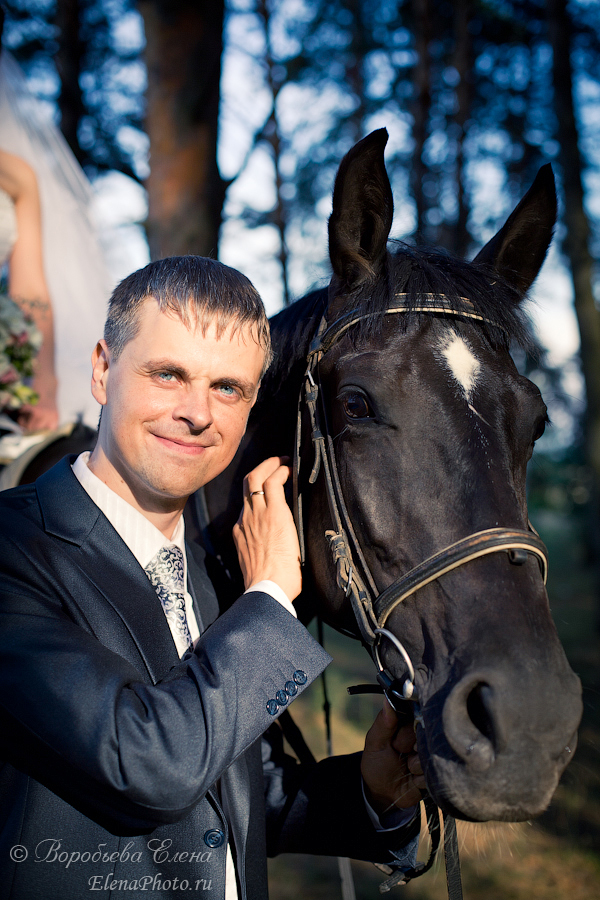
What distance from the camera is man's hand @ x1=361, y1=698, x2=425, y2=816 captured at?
181 centimetres

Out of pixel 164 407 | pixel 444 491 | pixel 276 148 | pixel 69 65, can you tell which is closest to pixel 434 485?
pixel 444 491

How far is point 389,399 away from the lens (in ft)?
5.66

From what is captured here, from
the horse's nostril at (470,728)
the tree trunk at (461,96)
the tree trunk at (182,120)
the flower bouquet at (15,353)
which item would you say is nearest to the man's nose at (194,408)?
the horse's nostril at (470,728)

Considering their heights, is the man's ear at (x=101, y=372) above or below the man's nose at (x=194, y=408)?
above

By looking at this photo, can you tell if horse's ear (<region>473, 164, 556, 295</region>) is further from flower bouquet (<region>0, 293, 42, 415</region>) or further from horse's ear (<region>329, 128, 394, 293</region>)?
flower bouquet (<region>0, 293, 42, 415</region>)

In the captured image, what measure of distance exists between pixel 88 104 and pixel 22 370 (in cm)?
958

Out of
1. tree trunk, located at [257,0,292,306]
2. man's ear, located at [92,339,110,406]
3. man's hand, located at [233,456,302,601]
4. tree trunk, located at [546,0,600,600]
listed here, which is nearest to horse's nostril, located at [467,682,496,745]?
man's hand, located at [233,456,302,601]

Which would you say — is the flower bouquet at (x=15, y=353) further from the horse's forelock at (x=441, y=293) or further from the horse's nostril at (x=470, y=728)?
the horse's nostril at (x=470, y=728)

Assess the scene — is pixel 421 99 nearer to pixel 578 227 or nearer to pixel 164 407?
pixel 578 227

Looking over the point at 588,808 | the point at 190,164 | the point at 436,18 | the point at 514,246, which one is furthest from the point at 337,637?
the point at 436,18

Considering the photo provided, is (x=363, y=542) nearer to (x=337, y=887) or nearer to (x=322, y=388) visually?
(x=322, y=388)

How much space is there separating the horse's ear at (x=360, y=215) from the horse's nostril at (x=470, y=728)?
1.34 metres

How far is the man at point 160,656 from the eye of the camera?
1259 mm

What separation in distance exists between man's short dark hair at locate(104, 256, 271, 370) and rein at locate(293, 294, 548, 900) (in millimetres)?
277
